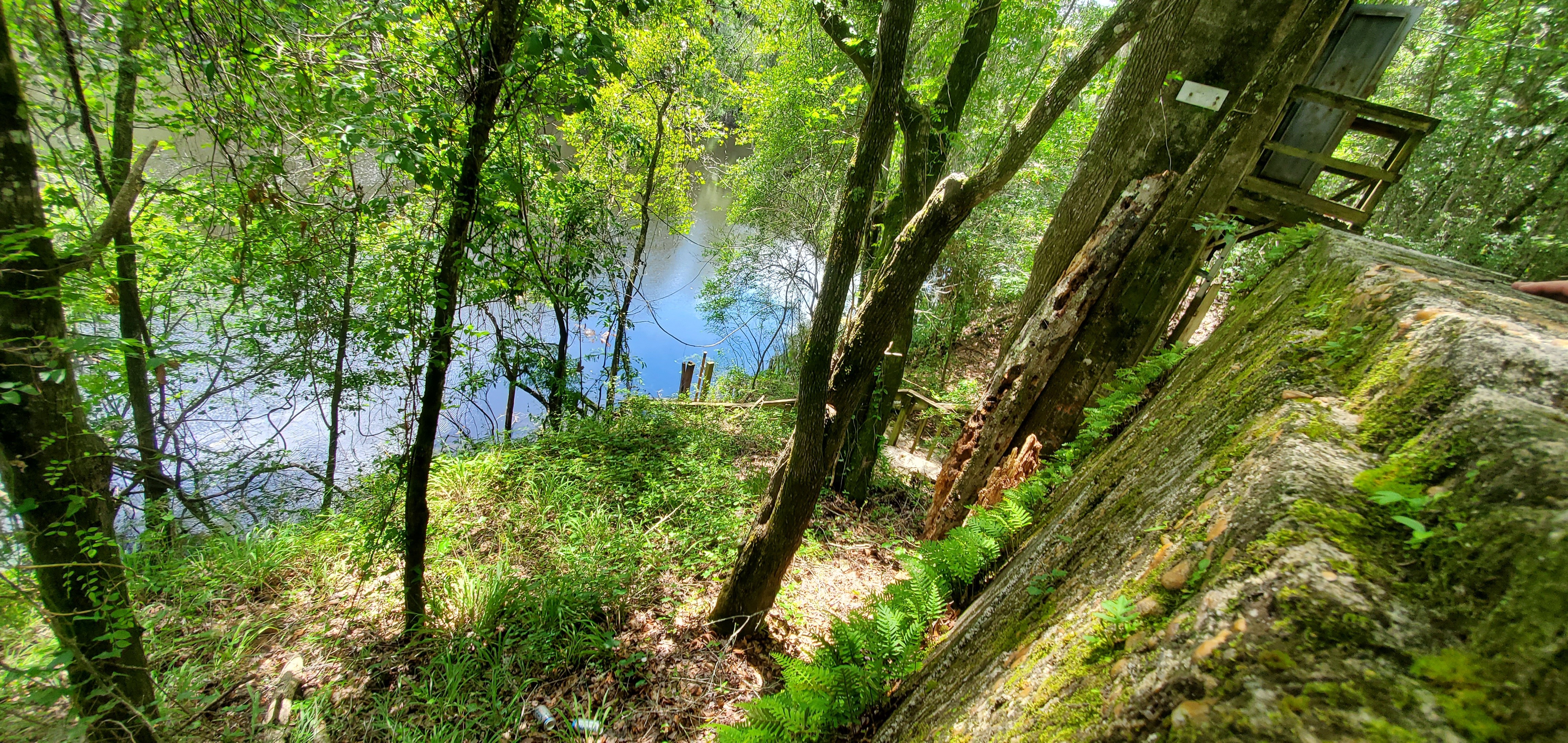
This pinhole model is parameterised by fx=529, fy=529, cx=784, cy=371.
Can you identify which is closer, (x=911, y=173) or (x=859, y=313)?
(x=859, y=313)

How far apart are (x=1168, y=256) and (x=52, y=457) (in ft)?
17.8

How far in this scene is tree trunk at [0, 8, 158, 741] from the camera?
1799mm

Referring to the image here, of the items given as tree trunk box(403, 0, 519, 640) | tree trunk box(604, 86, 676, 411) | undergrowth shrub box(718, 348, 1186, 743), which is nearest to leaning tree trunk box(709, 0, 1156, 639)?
undergrowth shrub box(718, 348, 1186, 743)

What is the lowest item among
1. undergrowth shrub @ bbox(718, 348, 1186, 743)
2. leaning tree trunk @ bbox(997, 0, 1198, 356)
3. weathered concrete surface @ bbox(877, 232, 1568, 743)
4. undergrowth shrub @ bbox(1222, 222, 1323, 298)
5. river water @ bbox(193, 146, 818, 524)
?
river water @ bbox(193, 146, 818, 524)

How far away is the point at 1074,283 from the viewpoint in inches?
138

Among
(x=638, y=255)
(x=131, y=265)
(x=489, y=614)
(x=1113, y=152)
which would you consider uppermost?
(x=1113, y=152)

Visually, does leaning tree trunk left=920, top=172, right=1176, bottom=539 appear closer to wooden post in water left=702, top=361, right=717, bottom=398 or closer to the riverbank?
the riverbank

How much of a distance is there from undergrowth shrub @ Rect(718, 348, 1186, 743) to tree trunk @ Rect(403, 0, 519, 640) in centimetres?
227

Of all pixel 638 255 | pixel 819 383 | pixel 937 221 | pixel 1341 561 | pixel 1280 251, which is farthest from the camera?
pixel 638 255

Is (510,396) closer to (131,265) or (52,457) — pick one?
(131,265)

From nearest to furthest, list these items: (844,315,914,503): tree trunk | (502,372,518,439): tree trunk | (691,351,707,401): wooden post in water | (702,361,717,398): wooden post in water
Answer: (844,315,914,503): tree trunk, (502,372,518,439): tree trunk, (691,351,707,401): wooden post in water, (702,361,717,398): wooden post in water

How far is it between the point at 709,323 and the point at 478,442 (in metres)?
6.03

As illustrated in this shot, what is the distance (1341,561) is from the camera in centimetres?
74

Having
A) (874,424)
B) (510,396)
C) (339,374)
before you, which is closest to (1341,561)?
(874,424)
